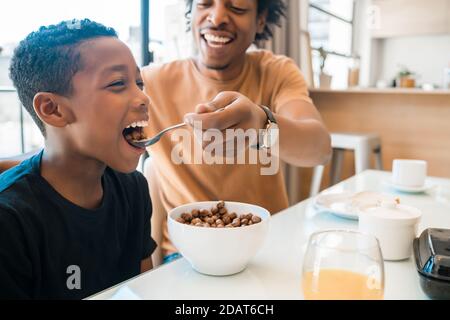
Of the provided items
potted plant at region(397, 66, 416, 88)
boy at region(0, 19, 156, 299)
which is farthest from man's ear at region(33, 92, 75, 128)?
potted plant at region(397, 66, 416, 88)

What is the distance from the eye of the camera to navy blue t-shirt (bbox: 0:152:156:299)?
50cm

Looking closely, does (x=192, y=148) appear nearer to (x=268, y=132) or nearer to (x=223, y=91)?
(x=223, y=91)

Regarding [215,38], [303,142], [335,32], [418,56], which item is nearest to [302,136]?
[303,142]

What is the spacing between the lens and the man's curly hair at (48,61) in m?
0.47

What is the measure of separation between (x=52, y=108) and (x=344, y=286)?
1.14ft

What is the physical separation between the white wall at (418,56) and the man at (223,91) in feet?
10.8

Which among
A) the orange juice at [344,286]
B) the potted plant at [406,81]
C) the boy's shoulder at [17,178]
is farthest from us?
the potted plant at [406,81]

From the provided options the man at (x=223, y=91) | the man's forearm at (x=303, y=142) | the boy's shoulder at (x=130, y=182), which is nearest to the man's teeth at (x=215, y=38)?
the man at (x=223, y=91)

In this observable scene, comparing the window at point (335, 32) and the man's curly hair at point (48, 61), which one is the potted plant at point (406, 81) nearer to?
the window at point (335, 32)

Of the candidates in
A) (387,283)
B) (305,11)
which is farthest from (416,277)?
(305,11)

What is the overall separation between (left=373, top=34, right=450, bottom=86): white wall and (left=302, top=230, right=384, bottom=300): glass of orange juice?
152 inches

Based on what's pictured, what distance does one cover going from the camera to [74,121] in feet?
1.66

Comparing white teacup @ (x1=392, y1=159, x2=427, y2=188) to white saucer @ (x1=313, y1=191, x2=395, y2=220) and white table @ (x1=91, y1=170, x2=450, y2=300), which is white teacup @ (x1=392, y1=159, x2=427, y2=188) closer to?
white saucer @ (x1=313, y1=191, x2=395, y2=220)

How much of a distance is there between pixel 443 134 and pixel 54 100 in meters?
→ 2.14
